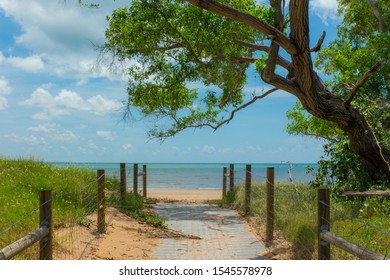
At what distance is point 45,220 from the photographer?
6.75 m

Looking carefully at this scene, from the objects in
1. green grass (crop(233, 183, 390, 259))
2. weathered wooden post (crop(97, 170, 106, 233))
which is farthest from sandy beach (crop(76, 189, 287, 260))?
green grass (crop(233, 183, 390, 259))

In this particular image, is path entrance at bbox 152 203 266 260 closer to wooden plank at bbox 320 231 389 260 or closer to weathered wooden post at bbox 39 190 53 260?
weathered wooden post at bbox 39 190 53 260

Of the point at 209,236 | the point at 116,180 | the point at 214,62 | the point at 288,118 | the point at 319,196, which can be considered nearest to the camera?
the point at 319,196

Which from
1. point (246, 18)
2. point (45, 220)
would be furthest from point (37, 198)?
point (246, 18)

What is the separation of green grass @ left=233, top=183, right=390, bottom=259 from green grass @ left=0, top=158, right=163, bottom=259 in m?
3.44

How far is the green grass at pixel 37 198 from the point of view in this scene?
29.5ft

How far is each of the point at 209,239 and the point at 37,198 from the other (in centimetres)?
442

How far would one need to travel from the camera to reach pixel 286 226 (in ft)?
34.1

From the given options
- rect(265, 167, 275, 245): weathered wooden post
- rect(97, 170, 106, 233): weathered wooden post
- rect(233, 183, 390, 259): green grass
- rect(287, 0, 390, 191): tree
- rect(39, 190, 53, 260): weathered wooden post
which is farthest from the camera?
rect(287, 0, 390, 191): tree

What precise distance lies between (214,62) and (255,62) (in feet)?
7.40

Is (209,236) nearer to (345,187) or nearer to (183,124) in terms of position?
(345,187)

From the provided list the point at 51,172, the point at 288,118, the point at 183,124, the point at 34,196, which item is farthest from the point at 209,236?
the point at 288,118

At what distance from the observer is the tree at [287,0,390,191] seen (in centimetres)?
1389

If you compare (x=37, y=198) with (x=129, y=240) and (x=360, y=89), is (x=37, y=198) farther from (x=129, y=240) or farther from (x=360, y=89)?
(x=360, y=89)
